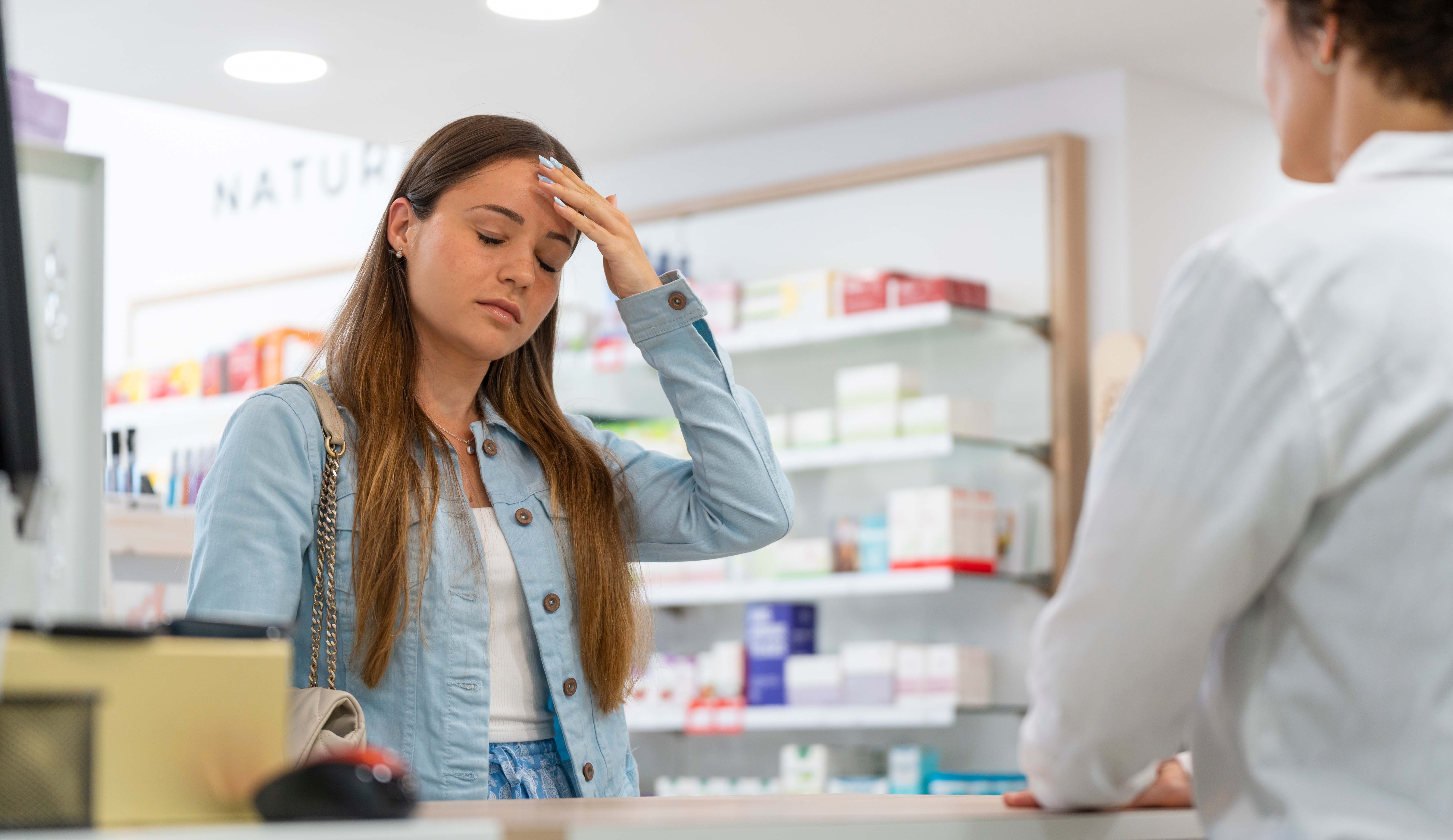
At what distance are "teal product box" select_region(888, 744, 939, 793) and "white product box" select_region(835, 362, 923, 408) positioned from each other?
1.10 m

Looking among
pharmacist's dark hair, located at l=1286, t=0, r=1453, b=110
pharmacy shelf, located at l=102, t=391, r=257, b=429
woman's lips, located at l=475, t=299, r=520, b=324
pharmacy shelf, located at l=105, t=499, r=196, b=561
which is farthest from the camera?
pharmacy shelf, located at l=102, t=391, r=257, b=429

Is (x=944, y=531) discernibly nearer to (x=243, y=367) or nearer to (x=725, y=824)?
(x=243, y=367)

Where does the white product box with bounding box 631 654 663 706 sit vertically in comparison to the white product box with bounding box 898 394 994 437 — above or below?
below

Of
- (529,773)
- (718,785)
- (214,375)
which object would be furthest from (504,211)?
(214,375)

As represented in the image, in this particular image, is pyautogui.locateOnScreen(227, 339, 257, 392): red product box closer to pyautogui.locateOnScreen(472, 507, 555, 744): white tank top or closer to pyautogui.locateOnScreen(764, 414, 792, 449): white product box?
pyautogui.locateOnScreen(764, 414, 792, 449): white product box

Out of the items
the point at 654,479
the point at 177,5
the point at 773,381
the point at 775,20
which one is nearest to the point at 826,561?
the point at 773,381

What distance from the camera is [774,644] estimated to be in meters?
5.30

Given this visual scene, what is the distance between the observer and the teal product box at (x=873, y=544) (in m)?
5.02

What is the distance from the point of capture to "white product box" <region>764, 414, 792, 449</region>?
525 centimetres

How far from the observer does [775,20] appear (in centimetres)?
449

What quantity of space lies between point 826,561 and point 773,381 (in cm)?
75

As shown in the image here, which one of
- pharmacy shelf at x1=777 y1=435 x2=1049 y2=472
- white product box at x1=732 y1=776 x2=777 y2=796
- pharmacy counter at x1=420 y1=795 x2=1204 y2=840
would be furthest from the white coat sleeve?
white product box at x1=732 y1=776 x2=777 y2=796

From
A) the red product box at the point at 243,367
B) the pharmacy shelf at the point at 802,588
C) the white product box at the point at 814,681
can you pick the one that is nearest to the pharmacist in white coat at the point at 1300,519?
the pharmacy shelf at the point at 802,588

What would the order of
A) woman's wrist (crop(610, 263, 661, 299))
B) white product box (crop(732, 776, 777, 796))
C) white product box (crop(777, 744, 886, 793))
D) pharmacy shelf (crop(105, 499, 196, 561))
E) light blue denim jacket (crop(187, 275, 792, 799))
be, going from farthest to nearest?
white product box (crop(732, 776, 777, 796)) → white product box (crop(777, 744, 886, 793)) → pharmacy shelf (crop(105, 499, 196, 561)) → woman's wrist (crop(610, 263, 661, 299)) → light blue denim jacket (crop(187, 275, 792, 799))
